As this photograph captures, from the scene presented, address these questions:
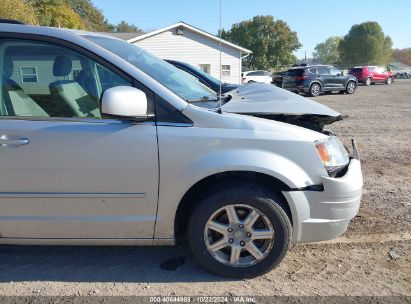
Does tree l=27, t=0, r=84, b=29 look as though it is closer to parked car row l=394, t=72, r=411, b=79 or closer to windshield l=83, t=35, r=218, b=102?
windshield l=83, t=35, r=218, b=102

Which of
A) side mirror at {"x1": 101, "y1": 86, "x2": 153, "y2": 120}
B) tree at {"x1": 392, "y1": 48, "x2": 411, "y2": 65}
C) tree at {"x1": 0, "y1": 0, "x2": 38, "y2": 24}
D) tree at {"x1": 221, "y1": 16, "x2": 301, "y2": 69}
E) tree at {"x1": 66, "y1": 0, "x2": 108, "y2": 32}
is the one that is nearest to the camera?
side mirror at {"x1": 101, "y1": 86, "x2": 153, "y2": 120}

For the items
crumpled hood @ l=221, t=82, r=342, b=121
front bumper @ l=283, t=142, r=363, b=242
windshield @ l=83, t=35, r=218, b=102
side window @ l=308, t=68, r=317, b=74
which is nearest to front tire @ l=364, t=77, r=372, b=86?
side window @ l=308, t=68, r=317, b=74

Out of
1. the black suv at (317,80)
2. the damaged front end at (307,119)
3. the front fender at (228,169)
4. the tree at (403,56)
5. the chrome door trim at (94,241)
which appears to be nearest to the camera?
the front fender at (228,169)

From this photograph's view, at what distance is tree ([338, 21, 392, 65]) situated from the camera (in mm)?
85312

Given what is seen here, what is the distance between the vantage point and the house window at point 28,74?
3.19 metres

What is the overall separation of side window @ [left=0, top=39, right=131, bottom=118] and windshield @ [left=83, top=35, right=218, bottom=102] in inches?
10.0

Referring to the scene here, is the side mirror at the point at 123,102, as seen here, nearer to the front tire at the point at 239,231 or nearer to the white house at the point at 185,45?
the front tire at the point at 239,231

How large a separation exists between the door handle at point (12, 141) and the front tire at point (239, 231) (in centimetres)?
134

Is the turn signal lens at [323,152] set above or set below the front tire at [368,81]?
above

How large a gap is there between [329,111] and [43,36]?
2356mm

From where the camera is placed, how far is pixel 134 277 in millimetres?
3330

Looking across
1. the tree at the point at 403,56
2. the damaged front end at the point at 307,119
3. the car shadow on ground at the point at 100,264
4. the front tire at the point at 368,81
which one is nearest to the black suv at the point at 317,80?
the front tire at the point at 368,81

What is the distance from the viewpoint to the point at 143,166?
3.00 m

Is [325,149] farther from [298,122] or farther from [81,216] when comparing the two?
[81,216]
